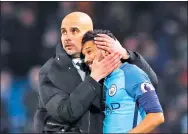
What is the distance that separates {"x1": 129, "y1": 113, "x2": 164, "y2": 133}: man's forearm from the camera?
9.71ft

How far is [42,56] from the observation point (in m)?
8.03

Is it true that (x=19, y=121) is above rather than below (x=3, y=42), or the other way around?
below

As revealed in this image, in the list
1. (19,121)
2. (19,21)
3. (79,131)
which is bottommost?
(19,121)

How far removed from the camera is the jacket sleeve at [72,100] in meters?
3.31

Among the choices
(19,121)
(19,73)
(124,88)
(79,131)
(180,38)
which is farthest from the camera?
(180,38)

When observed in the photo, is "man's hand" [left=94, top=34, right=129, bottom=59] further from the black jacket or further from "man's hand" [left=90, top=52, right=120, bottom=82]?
the black jacket

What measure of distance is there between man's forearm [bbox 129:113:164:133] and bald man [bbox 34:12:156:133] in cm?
45

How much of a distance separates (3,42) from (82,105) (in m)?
5.27

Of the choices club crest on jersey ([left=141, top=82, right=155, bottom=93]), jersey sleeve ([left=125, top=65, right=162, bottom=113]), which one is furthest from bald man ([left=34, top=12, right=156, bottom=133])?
club crest on jersey ([left=141, top=82, right=155, bottom=93])

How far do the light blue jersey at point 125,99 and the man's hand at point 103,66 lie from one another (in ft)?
0.19

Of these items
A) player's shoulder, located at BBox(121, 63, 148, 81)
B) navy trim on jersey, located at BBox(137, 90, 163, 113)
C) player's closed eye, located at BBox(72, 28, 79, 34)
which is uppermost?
player's closed eye, located at BBox(72, 28, 79, 34)

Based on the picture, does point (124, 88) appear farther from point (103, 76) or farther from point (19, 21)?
point (19, 21)

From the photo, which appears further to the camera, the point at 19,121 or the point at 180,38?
the point at 180,38

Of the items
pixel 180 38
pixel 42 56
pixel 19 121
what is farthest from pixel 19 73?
pixel 180 38
